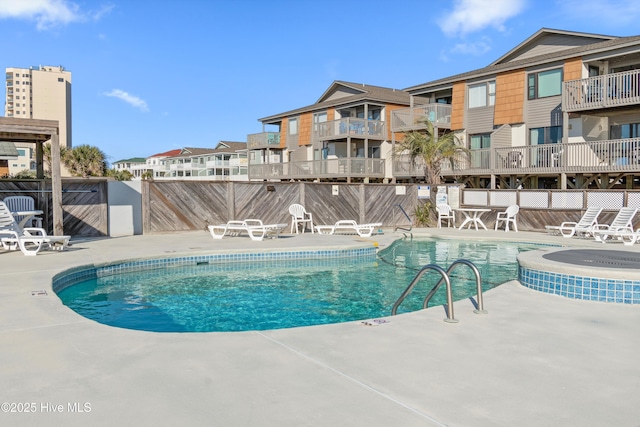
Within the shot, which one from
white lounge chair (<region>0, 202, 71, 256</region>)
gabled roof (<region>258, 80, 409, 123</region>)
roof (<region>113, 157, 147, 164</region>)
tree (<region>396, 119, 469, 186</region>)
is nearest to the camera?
white lounge chair (<region>0, 202, 71, 256</region>)

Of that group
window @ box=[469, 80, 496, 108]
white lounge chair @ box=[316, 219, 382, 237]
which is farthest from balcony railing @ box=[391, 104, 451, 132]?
white lounge chair @ box=[316, 219, 382, 237]

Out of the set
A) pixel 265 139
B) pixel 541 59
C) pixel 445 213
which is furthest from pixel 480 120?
pixel 265 139

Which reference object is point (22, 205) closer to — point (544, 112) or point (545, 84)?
point (544, 112)

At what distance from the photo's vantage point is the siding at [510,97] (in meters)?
23.8

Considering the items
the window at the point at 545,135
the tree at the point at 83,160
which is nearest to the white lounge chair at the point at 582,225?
the window at the point at 545,135

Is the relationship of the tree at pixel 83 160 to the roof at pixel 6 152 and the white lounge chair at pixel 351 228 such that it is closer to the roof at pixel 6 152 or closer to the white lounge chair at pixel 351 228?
the roof at pixel 6 152

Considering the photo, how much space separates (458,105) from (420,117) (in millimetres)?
2162

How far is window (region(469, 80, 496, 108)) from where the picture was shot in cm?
2531

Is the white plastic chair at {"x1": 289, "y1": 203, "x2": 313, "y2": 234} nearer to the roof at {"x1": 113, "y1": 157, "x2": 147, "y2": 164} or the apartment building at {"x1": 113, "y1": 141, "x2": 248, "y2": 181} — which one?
the apartment building at {"x1": 113, "y1": 141, "x2": 248, "y2": 181}

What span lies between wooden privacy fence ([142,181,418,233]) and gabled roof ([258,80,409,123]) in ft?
41.3

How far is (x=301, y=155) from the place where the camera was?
1451 inches

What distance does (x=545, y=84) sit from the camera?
23.1 m

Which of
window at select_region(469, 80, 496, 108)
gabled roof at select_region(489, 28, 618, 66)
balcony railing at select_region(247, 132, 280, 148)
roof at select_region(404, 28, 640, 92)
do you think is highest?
gabled roof at select_region(489, 28, 618, 66)

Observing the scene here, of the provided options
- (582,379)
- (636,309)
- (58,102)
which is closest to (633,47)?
(636,309)
